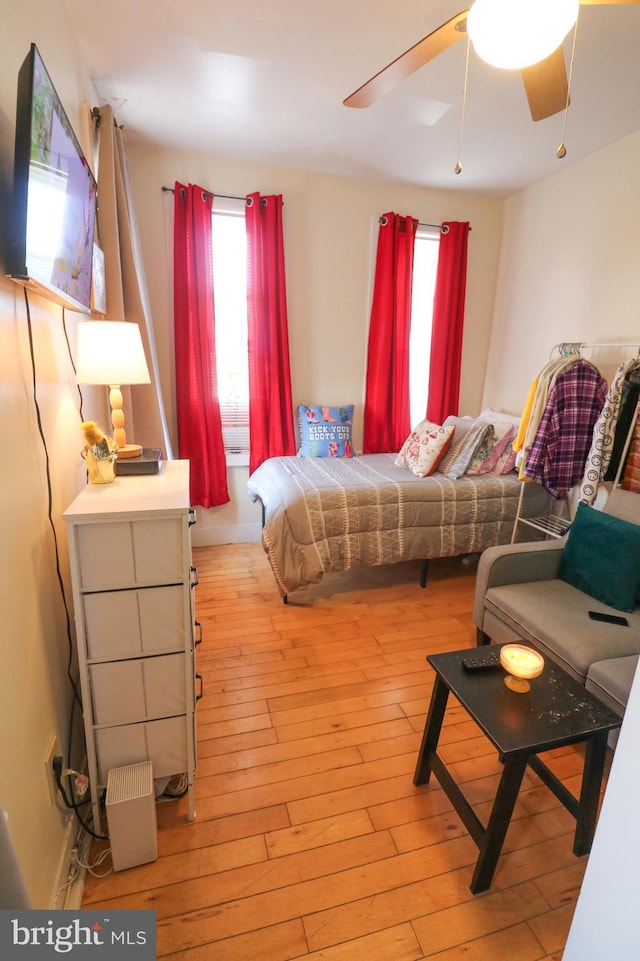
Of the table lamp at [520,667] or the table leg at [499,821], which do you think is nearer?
the table leg at [499,821]

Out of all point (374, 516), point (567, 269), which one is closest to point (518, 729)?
point (374, 516)

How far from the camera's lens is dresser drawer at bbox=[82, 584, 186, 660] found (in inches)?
49.9

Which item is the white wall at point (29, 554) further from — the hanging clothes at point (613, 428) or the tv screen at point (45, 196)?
the hanging clothes at point (613, 428)

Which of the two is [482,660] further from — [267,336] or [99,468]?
[267,336]

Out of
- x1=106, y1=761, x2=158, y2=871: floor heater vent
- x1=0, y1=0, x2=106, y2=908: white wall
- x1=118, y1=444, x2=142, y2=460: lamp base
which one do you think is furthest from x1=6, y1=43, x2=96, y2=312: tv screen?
x1=106, y1=761, x2=158, y2=871: floor heater vent

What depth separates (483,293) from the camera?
3.78 m

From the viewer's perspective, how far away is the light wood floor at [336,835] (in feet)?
3.87

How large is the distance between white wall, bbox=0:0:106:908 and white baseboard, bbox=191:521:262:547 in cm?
212

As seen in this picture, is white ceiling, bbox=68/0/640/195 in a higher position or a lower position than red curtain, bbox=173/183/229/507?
higher

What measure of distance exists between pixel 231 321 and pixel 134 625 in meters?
2.58

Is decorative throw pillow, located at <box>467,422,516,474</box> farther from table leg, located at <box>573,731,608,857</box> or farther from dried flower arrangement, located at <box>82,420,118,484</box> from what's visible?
dried flower arrangement, located at <box>82,420,118,484</box>

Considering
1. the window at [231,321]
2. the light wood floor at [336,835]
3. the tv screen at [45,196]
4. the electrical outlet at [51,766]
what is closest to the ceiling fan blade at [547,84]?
the tv screen at [45,196]

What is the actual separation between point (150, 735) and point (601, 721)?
133cm

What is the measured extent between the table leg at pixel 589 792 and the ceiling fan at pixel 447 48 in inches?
75.3
